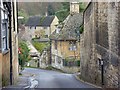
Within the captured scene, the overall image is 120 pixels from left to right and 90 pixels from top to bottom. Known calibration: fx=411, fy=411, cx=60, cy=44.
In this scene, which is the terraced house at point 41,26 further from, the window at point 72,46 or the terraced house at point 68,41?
the window at point 72,46

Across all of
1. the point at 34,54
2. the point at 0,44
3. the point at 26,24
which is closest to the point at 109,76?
the point at 0,44

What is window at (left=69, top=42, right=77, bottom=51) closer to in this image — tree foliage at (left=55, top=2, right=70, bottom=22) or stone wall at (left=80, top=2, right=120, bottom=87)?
tree foliage at (left=55, top=2, right=70, bottom=22)

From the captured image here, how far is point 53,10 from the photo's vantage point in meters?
94.6

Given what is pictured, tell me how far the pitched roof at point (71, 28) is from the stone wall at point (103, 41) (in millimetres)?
22880

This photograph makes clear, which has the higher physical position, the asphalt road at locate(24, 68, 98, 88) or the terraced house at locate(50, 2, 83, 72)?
the terraced house at locate(50, 2, 83, 72)

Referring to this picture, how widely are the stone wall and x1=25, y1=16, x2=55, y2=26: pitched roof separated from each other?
56746mm

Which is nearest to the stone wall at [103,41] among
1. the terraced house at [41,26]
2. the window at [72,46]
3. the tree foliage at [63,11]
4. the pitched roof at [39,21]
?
the window at [72,46]

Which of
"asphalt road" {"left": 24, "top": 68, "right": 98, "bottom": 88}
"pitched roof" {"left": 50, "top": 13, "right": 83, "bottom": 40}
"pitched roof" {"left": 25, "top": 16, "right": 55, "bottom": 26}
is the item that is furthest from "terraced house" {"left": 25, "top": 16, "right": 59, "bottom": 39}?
"asphalt road" {"left": 24, "top": 68, "right": 98, "bottom": 88}

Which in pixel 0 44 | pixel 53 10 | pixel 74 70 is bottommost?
pixel 74 70

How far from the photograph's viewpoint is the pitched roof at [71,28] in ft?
189

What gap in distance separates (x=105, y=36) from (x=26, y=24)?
243 feet

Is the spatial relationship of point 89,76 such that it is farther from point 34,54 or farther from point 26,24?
point 26,24

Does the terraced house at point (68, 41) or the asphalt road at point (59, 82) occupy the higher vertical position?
the terraced house at point (68, 41)

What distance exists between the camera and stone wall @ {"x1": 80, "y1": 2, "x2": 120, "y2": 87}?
21.5 m
